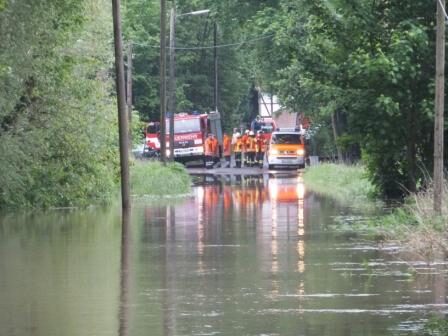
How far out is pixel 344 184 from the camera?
4934cm

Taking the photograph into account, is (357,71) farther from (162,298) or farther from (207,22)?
(207,22)

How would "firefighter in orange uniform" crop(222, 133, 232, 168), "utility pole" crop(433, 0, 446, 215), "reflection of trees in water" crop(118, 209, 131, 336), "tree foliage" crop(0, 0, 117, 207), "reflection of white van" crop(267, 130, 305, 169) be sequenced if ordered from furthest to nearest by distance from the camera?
1. "firefighter in orange uniform" crop(222, 133, 232, 168)
2. "reflection of white van" crop(267, 130, 305, 169)
3. "tree foliage" crop(0, 0, 117, 207)
4. "utility pole" crop(433, 0, 446, 215)
5. "reflection of trees in water" crop(118, 209, 131, 336)

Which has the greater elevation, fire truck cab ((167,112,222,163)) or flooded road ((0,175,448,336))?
fire truck cab ((167,112,222,163))

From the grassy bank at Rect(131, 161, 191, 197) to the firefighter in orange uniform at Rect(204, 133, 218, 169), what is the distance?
23810 mm

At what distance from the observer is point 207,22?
8300 centimetres

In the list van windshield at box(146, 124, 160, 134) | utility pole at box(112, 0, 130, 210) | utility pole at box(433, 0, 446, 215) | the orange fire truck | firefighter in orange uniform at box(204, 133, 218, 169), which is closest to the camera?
utility pole at box(433, 0, 446, 215)

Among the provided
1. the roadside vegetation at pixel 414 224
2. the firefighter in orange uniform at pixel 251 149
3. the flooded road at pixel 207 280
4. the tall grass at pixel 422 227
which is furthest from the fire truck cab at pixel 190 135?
the tall grass at pixel 422 227

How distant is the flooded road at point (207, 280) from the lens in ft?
42.3

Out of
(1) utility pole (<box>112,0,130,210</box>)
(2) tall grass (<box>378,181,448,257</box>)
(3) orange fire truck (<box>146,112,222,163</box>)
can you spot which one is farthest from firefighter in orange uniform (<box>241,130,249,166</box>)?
(2) tall grass (<box>378,181,448,257</box>)

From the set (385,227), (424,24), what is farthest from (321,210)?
(385,227)

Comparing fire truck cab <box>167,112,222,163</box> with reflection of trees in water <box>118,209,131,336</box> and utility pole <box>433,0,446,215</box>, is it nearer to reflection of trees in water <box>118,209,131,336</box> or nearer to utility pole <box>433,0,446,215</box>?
reflection of trees in water <box>118,209,131,336</box>

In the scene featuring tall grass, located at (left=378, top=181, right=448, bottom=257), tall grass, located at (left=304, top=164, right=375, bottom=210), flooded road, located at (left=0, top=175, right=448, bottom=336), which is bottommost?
tall grass, located at (left=304, top=164, right=375, bottom=210)

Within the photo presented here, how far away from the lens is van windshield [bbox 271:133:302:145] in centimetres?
6838

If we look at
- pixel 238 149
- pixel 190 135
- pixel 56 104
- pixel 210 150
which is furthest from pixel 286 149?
pixel 56 104
